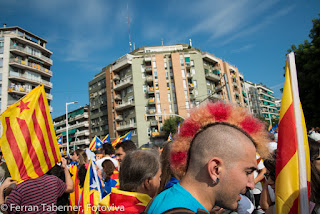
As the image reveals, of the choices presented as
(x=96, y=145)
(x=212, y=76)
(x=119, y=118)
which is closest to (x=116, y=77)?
(x=119, y=118)

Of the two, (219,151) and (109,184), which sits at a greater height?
(219,151)

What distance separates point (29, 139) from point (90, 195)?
124 centimetres

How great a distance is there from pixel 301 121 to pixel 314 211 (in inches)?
40.9

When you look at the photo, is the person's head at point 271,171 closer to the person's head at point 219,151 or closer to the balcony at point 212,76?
the person's head at point 219,151

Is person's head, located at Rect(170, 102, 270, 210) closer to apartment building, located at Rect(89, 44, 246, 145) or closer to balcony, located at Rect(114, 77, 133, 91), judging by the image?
apartment building, located at Rect(89, 44, 246, 145)

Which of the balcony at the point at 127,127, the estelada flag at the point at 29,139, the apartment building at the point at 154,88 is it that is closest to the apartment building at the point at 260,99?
the apartment building at the point at 154,88

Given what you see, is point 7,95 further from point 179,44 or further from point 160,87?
point 179,44

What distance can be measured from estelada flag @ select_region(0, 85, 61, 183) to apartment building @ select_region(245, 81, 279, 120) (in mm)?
75687

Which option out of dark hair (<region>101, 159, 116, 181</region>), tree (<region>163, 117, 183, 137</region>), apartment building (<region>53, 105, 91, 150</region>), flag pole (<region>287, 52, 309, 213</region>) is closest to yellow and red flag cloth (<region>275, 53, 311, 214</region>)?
flag pole (<region>287, 52, 309, 213</region>)

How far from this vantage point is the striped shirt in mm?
2805

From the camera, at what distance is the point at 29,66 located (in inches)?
1670

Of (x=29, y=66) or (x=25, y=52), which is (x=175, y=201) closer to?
(x=29, y=66)

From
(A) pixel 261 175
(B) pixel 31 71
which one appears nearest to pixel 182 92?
(B) pixel 31 71

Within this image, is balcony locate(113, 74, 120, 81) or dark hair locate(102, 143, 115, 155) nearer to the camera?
dark hair locate(102, 143, 115, 155)
